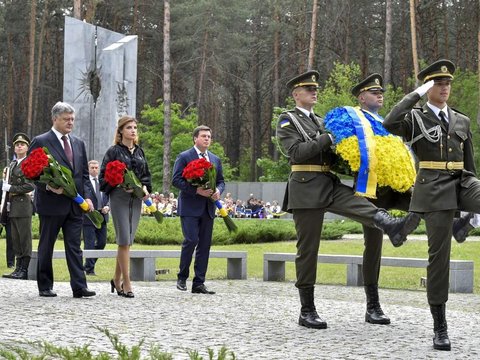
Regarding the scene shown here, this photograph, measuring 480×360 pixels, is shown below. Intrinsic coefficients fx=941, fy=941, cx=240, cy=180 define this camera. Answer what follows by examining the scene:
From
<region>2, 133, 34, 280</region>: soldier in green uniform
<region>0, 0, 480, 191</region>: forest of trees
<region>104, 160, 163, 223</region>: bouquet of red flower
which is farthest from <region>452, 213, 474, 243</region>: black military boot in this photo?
<region>0, 0, 480, 191</region>: forest of trees

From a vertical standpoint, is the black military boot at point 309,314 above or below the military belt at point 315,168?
below

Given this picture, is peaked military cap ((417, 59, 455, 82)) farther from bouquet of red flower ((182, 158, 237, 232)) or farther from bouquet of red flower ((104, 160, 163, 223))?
bouquet of red flower ((182, 158, 237, 232))

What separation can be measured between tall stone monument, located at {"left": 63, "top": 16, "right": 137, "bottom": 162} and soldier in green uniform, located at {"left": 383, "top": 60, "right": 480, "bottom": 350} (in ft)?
78.7

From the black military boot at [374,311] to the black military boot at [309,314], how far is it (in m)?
0.50

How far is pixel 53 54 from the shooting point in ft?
217

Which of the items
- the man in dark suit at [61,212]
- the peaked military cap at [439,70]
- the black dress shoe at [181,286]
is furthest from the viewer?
the black dress shoe at [181,286]

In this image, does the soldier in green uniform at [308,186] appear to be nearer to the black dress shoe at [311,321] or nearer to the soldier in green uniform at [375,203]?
the black dress shoe at [311,321]

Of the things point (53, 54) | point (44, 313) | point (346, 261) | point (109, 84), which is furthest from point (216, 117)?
point (44, 313)

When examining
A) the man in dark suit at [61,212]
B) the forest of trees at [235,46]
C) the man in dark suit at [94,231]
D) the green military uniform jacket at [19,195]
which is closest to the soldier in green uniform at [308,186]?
the man in dark suit at [61,212]

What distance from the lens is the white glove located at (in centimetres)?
722

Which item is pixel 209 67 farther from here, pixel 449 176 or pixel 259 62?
pixel 449 176

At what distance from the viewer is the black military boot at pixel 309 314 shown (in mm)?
8203

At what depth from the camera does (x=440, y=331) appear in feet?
23.5

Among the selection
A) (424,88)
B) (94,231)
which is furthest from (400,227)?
(94,231)
